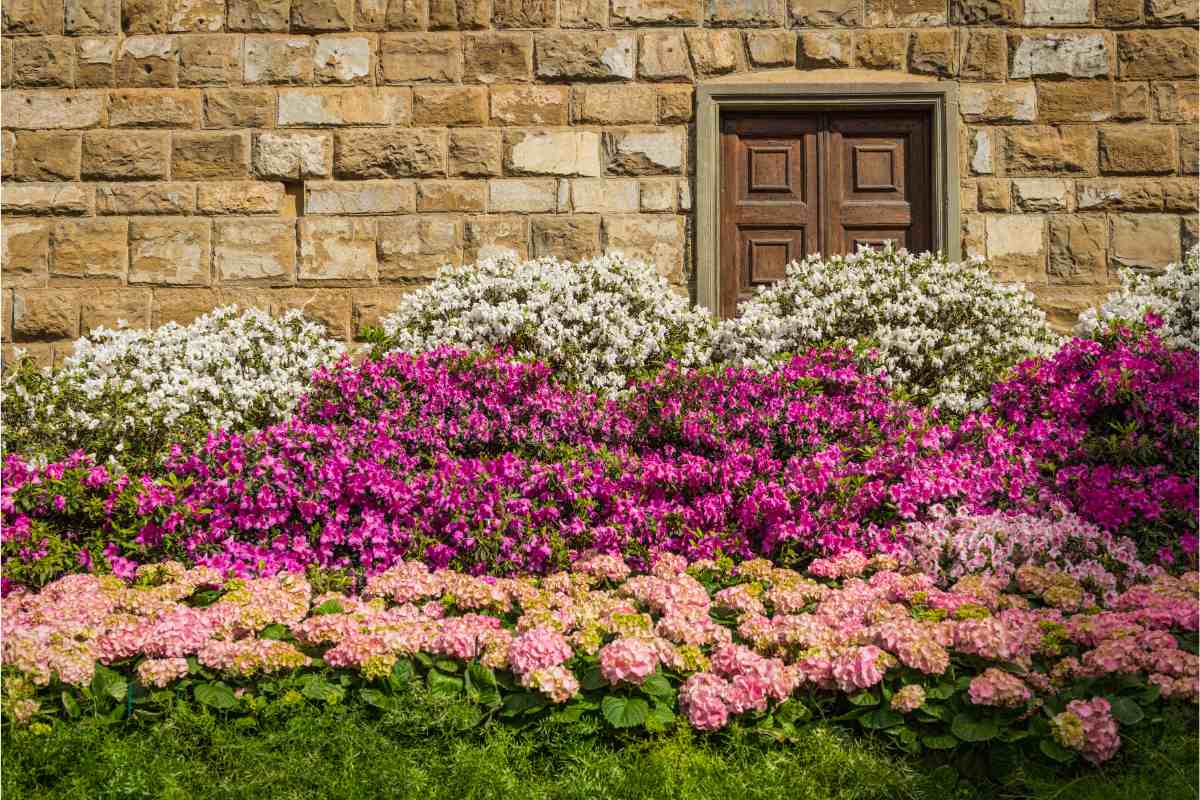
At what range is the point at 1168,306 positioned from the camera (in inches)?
219

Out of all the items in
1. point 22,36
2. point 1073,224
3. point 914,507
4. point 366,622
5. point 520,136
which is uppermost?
point 22,36

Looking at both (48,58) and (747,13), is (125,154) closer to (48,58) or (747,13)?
(48,58)

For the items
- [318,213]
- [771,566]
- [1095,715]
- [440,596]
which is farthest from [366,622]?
[318,213]

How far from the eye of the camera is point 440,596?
3.81 m

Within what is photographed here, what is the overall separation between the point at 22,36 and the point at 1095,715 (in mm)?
7599

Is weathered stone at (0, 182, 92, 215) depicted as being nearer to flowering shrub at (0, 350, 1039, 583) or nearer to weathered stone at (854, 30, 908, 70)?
flowering shrub at (0, 350, 1039, 583)

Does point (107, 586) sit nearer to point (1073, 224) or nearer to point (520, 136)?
point (520, 136)

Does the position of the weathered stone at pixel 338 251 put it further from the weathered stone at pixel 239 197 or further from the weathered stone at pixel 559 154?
the weathered stone at pixel 559 154

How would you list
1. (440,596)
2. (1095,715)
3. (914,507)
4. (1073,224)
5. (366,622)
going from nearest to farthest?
(1095,715)
(366,622)
(440,596)
(914,507)
(1073,224)

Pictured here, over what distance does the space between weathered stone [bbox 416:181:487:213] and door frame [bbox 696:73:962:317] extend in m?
1.47

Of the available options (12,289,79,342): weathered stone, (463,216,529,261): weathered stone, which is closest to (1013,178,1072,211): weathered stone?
(463,216,529,261): weathered stone

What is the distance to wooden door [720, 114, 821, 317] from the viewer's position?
7.05 m

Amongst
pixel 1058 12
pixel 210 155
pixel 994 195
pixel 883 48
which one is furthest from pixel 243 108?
pixel 1058 12

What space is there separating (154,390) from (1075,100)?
5.99 meters
